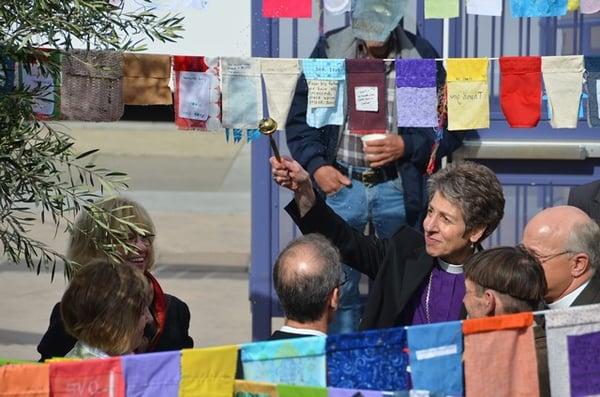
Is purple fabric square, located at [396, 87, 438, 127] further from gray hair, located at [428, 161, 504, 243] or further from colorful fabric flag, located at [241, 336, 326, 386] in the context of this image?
colorful fabric flag, located at [241, 336, 326, 386]

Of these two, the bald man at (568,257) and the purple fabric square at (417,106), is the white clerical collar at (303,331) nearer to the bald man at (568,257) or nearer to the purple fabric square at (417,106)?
the bald man at (568,257)

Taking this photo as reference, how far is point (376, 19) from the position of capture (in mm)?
5914

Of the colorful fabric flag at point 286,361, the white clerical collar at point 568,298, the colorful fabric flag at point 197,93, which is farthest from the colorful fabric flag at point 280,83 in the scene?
the colorful fabric flag at point 286,361

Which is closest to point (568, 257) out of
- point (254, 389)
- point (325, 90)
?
point (254, 389)

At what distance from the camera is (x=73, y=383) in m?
3.23

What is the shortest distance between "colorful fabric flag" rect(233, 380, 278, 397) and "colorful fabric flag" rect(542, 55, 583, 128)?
9.39 ft

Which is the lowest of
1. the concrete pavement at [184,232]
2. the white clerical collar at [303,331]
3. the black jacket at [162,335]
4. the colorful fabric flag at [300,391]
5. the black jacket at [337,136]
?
the concrete pavement at [184,232]

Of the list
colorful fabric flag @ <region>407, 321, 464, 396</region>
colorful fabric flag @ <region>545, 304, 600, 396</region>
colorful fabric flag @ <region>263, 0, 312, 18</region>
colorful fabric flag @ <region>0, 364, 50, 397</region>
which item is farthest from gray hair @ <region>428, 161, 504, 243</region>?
colorful fabric flag @ <region>0, 364, 50, 397</region>

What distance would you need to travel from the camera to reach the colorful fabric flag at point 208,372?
10.8 feet

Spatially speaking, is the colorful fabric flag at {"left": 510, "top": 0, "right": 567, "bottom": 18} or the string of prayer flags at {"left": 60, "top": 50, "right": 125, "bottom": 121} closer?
the string of prayer flags at {"left": 60, "top": 50, "right": 125, "bottom": 121}

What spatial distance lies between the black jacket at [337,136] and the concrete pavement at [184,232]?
5.70 feet

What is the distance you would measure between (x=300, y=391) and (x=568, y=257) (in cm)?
144

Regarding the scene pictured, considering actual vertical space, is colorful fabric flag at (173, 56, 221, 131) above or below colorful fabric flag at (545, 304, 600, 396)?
above

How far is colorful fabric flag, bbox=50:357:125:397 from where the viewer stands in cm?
321
